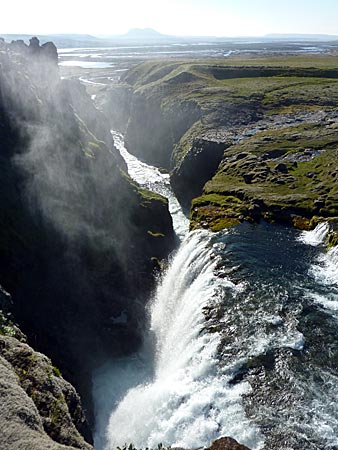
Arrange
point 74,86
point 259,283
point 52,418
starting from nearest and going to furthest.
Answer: point 52,418, point 259,283, point 74,86

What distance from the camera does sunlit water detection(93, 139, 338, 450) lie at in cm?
3466

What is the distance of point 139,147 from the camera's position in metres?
149

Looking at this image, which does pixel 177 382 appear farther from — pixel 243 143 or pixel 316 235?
pixel 243 143

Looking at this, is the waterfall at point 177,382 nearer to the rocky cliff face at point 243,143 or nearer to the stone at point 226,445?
the stone at point 226,445

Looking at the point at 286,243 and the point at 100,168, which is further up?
the point at 100,168

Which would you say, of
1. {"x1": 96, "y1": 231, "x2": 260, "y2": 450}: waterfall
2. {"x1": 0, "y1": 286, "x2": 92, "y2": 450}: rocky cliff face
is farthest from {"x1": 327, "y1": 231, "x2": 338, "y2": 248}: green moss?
{"x1": 0, "y1": 286, "x2": 92, "y2": 450}: rocky cliff face

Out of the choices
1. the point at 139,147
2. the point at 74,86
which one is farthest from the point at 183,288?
the point at 139,147

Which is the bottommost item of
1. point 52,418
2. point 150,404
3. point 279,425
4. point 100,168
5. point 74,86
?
point 150,404

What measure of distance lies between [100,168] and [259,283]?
35483 mm

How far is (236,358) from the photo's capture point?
41125 mm

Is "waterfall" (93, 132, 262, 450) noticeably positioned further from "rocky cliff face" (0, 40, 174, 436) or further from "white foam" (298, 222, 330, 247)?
"white foam" (298, 222, 330, 247)

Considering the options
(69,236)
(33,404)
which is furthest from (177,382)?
(69,236)

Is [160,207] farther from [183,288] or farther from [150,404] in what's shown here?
[150,404]

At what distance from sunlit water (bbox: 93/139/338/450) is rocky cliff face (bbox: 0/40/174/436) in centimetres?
415
